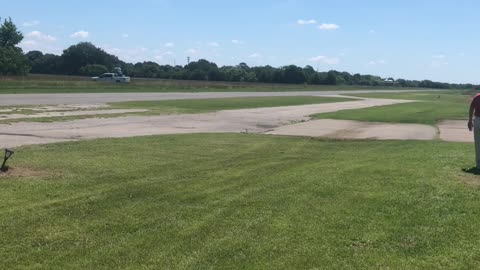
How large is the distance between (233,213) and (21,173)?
13.4ft

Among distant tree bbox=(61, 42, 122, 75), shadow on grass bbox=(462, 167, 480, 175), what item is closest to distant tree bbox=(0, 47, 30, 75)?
distant tree bbox=(61, 42, 122, 75)

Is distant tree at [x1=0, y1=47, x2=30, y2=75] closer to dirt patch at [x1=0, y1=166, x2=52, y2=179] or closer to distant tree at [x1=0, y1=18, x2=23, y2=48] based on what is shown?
distant tree at [x1=0, y1=18, x2=23, y2=48]

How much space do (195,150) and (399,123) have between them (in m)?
17.4

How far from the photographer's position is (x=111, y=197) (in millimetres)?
7805

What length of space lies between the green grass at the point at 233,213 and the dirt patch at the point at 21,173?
32 millimetres

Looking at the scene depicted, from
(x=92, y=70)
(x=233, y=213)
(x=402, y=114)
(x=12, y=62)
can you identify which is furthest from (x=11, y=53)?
(x=233, y=213)

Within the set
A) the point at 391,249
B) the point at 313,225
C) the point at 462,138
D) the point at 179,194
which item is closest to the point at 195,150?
the point at 179,194

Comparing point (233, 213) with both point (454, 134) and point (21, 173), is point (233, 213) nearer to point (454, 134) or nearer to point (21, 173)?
point (21, 173)

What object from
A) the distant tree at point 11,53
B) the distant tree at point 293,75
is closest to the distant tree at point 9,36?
the distant tree at point 11,53

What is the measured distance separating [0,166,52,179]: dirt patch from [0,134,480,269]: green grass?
0.03 metres

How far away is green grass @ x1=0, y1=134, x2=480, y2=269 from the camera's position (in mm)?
5520

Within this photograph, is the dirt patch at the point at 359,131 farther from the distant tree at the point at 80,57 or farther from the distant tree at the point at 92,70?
the distant tree at the point at 80,57

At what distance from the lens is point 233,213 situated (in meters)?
7.13

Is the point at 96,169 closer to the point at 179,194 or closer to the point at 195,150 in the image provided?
the point at 179,194
